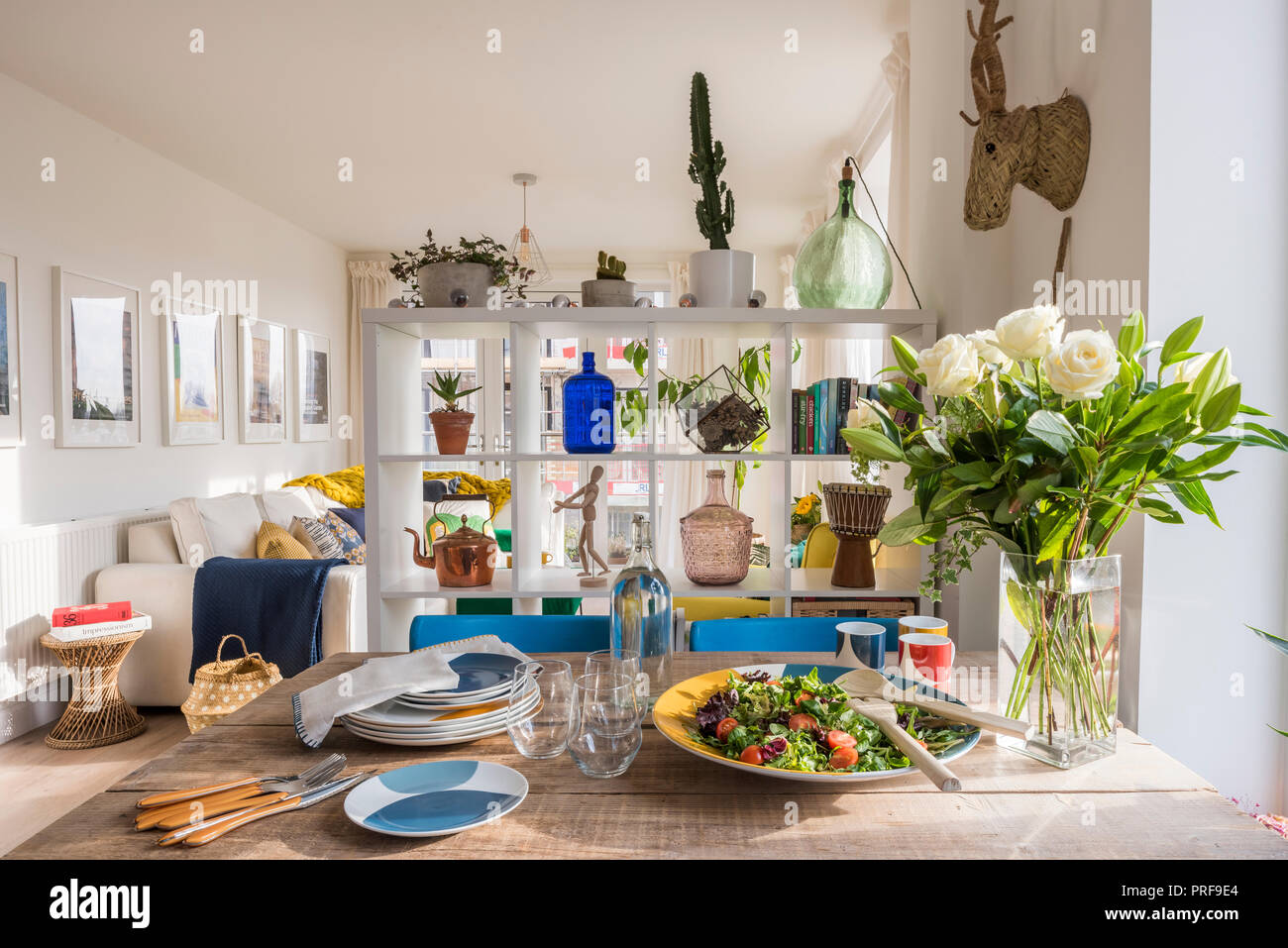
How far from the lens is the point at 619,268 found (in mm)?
2357

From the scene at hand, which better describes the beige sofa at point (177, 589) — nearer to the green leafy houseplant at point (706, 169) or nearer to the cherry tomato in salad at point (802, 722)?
the green leafy houseplant at point (706, 169)

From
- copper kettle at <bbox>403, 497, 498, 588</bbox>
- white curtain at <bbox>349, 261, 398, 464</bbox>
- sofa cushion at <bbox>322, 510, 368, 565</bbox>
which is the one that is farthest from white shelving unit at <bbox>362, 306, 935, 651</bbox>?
white curtain at <bbox>349, 261, 398, 464</bbox>

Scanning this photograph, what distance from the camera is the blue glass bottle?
92.7 inches

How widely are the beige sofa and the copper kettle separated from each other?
1.09 metres

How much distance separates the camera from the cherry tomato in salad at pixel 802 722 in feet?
3.14

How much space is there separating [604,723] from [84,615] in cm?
303

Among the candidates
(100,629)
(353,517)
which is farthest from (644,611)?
(353,517)

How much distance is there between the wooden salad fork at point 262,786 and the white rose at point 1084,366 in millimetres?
933

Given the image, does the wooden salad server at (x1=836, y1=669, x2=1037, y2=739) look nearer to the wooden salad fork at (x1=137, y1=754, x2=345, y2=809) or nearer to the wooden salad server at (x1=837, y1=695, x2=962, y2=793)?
the wooden salad server at (x1=837, y1=695, x2=962, y2=793)

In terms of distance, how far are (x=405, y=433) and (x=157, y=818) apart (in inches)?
69.9

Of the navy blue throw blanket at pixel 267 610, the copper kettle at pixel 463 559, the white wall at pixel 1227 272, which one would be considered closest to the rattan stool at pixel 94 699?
the navy blue throw blanket at pixel 267 610

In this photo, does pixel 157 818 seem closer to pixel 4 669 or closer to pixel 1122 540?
pixel 1122 540

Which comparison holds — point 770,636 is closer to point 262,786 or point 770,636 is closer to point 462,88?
point 262,786
